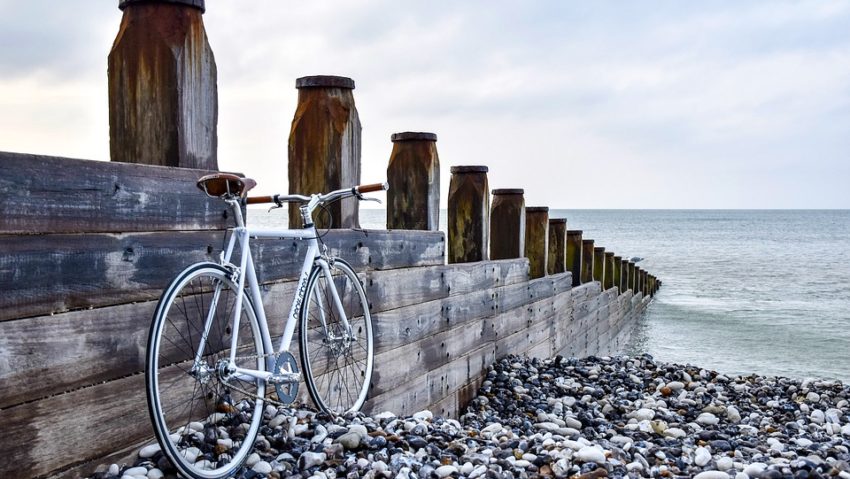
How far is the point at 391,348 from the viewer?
4.91m

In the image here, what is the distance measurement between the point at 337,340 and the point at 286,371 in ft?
2.35

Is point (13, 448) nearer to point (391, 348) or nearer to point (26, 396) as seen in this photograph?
point (26, 396)

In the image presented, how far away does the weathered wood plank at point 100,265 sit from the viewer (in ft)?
8.47

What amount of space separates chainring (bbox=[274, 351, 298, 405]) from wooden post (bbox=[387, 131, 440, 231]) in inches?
87.7

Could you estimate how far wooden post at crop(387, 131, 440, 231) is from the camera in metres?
5.57

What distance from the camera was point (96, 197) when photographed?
113 inches

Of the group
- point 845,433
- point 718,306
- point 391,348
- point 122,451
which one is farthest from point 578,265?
point 718,306

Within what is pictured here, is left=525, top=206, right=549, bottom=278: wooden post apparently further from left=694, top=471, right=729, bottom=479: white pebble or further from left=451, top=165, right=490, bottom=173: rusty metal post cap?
left=694, top=471, right=729, bottom=479: white pebble

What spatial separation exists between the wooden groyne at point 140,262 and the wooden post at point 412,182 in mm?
10

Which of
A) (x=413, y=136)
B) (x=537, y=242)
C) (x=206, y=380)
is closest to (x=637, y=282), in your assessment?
(x=537, y=242)

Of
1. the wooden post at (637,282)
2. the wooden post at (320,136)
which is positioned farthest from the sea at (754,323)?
the wooden post at (320,136)

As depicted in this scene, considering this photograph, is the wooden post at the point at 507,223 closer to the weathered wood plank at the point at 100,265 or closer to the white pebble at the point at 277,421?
the weathered wood plank at the point at 100,265

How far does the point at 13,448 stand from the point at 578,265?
8857 mm

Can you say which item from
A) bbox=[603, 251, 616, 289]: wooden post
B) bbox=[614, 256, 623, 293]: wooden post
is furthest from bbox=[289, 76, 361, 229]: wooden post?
bbox=[614, 256, 623, 293]: wooden post
